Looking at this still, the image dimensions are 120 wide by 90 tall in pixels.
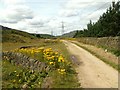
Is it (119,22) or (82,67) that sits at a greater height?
(119,22)

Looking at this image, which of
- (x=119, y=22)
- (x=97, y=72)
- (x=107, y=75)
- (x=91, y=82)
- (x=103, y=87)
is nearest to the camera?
(x=103, y=87)

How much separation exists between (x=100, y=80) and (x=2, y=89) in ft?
23.4

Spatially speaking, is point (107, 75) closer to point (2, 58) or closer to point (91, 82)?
point (91, 82)

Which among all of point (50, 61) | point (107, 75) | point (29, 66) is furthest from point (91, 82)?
point (29, 66)

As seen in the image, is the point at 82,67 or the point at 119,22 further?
the point at 119,22

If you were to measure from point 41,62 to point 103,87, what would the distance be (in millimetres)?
8581

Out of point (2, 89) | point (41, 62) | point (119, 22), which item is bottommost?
point (2, 89)

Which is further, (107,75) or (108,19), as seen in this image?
(108,19)

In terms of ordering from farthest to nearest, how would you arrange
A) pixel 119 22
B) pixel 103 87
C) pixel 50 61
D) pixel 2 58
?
pixel 119 22, pixel 2 58, pixel 50 61, pixel 103 87

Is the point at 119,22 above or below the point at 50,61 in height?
above

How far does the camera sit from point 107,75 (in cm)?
1889

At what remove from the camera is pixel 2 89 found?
65.1 ft

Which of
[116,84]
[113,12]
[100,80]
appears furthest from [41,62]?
[113,12]

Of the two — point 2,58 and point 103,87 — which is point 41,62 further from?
point 2,58
